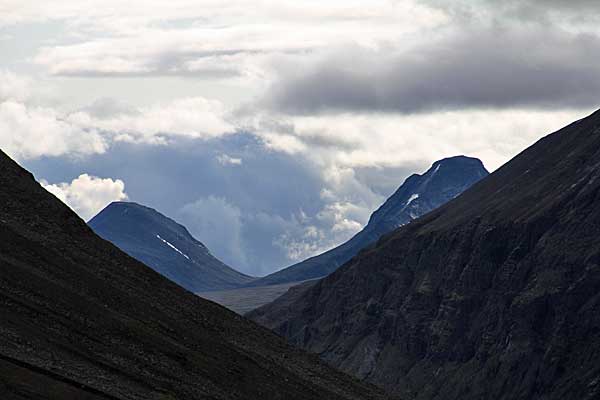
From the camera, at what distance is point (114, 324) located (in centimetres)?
10706

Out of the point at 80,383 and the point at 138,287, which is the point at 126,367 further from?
the point at 138,287

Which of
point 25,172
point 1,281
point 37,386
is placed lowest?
point 37,386

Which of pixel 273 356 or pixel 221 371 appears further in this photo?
pixel 273 356

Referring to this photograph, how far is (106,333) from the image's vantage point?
104 metres

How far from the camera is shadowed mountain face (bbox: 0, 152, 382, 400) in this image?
298 feet

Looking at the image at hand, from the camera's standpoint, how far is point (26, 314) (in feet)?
324

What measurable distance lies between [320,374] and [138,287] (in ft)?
74.5

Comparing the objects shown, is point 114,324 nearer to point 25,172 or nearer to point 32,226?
Result: point 32,226

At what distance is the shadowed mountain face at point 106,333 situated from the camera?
298 ft

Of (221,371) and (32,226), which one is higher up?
(32,226)

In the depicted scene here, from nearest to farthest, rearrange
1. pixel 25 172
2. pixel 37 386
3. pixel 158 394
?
pixel 37 386 < pixel 158 394 < pixel 25 172

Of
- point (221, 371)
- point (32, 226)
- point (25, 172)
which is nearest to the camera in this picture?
point (221, 371)

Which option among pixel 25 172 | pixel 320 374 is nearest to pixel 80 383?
pixel 320 374

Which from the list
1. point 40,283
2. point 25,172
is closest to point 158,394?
point 40,283
